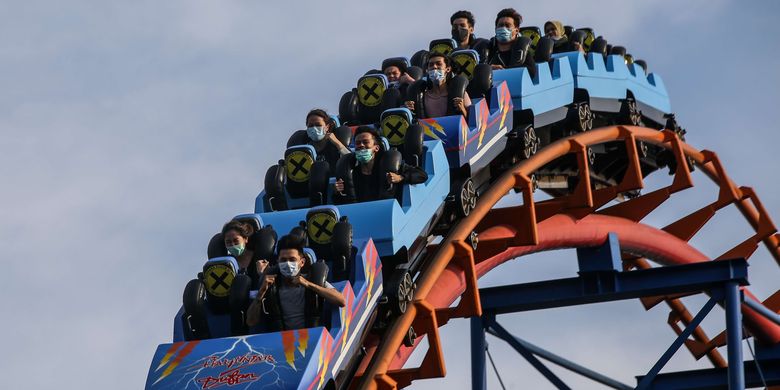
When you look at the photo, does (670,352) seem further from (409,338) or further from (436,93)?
(409,338)

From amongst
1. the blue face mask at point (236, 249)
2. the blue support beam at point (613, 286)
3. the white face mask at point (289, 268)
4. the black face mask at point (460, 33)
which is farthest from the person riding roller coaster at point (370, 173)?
the black face mask at point (460, 33)

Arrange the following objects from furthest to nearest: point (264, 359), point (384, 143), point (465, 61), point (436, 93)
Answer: point (465, 61), point (436, 93), point (384, 143), point (264, 359)

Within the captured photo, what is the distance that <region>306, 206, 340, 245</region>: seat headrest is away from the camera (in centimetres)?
840

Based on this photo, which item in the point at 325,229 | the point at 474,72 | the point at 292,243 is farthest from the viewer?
→ the point at 474,72

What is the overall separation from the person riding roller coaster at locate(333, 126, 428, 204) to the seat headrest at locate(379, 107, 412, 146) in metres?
0.44

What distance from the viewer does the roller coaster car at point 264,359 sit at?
731 centimetres

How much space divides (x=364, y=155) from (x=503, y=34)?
8.97ft

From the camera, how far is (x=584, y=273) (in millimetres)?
11461

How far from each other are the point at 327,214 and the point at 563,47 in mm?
4140

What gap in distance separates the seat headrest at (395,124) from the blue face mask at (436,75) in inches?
18.3

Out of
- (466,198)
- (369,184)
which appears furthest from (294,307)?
(466,198)

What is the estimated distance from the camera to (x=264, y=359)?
741cm

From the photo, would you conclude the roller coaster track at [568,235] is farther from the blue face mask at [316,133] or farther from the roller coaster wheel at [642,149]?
the blue face mask at [316,133]

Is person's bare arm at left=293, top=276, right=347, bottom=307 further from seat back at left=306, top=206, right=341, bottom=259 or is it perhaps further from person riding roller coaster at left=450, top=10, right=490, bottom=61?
person riding roller coaster at left=450, top=10, right=490, bottom=61
